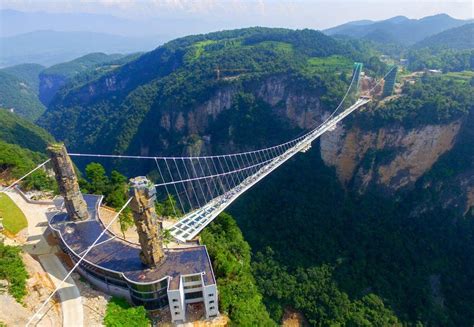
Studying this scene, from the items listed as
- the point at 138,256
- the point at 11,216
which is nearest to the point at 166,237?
the point at 138,256

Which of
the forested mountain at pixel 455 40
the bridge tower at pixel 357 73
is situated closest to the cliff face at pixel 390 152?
the bridge tower at pixel 357 73

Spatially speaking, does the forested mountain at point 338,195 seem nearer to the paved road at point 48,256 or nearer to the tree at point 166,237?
the tree at point 166,237

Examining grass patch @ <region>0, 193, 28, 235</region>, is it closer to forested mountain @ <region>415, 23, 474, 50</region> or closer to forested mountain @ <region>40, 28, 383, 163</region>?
forested mountain @ <region>40, 28, 383, 163</region>

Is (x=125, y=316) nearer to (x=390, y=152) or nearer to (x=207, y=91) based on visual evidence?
(x=390, y=152)

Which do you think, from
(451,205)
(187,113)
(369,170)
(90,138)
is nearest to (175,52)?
(90,138)

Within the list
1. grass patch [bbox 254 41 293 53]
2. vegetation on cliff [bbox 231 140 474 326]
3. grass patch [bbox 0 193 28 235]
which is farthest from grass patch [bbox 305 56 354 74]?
grass patch [bbox 0 193 28 235]

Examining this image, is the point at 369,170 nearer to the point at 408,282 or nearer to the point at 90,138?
the point at 408,282

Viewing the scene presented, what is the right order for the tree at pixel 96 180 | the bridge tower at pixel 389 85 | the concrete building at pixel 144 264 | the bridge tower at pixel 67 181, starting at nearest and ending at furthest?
the concrete building at pixel 144 264, the bridge tower at pixel 67 181, the tree at pixel 96 180, the bridge tower at pixel 389 85
